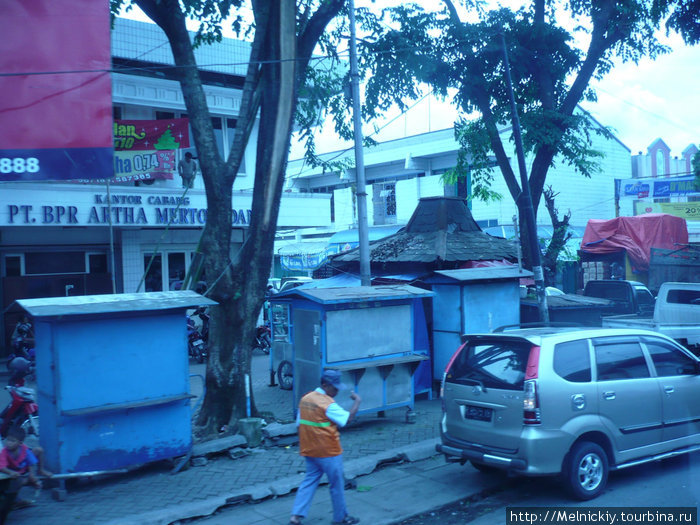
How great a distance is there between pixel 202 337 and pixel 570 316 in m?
8.96

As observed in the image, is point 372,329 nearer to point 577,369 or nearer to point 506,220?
point 577,369

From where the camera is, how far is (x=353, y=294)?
905cm

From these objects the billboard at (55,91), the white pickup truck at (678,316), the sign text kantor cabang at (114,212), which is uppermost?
the billboard at (55,91)

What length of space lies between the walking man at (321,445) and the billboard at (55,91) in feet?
15.5

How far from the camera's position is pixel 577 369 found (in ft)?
20.5

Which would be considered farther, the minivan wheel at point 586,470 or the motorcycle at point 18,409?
the motorcycle at point 18,409

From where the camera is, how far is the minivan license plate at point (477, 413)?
626 cm

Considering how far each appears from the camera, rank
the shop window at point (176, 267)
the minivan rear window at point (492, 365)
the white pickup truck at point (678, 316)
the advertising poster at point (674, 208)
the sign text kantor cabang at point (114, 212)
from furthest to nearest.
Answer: the advertising poster at point (674, 208) < the shop window at point (176, 267) < the sign text kantor cabang at point (114, 212) < the white pickup truck at point (678, 316) < the minivan rear window at point (492, 365)

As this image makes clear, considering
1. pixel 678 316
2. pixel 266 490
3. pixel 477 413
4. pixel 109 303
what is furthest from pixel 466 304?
pixel 109 303

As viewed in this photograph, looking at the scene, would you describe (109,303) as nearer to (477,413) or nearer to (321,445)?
(321,445)

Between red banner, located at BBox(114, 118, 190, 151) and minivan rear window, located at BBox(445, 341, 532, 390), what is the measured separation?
987 centimetres

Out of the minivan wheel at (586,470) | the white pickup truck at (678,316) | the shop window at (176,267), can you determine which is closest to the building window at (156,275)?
the shop window at (176,267)

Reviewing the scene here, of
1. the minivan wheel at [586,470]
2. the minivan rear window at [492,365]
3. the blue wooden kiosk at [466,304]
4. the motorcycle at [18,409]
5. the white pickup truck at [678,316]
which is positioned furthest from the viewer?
the white pickup truck at [678,316]

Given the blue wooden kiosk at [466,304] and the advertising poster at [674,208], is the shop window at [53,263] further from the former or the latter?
the advertising poster at [674,208]
